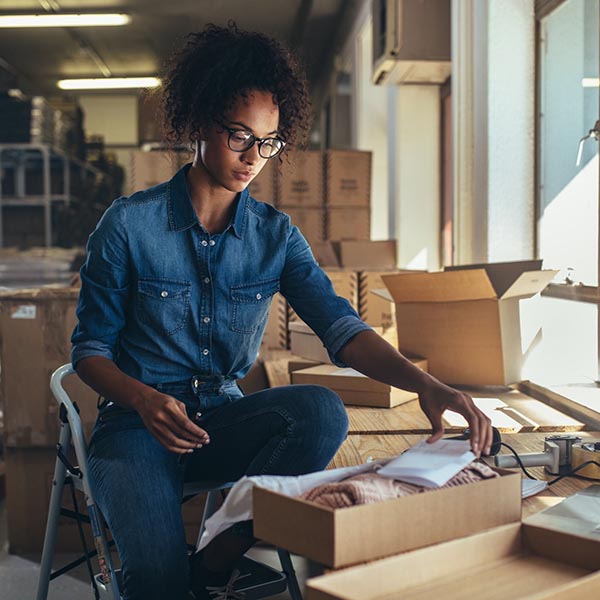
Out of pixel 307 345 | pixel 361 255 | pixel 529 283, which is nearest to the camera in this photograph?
pixel 529 283

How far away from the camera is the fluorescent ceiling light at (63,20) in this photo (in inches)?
304

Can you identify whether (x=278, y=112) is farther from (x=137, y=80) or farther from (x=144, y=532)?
(x=137, y=80)

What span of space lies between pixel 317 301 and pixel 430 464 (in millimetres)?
685

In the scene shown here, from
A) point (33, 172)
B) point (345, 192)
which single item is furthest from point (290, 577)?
point (33, 172)

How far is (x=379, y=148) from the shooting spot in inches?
250

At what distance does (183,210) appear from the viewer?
5.57ft

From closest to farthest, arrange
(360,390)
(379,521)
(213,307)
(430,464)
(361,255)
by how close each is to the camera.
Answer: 1. (379,521)
2. (430,464)
3. (213,307)
4. (360,390)
5. (361,255)

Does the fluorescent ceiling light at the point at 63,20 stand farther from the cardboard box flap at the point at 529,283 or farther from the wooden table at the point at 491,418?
the wooden table at the point at 491,418

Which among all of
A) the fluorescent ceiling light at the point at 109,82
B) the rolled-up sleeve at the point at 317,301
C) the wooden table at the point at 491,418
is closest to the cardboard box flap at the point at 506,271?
the wooden table at the point at 491,418

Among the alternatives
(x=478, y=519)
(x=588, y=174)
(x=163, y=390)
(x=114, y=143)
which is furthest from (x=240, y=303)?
(x=114, y=143)

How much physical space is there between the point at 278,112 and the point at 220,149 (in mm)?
158

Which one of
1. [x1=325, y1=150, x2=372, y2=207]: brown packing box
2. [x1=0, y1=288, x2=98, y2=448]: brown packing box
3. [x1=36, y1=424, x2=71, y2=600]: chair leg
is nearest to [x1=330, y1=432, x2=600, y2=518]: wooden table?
[x1=36, y1=424, x2=71, y2=600]: chair leg

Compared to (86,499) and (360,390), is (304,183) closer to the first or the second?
(360,390)

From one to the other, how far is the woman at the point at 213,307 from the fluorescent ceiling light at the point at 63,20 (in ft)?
21.5
